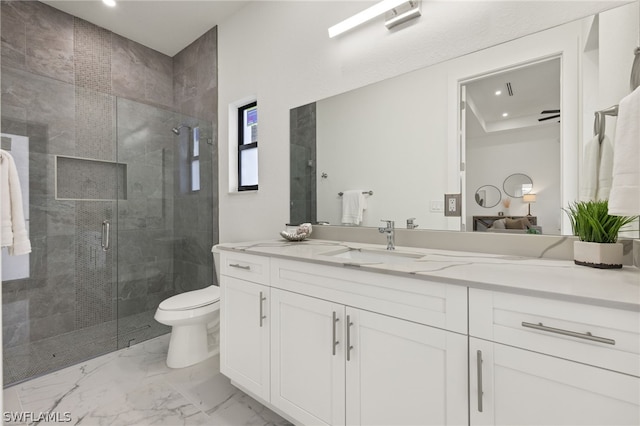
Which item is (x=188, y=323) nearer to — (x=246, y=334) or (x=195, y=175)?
(x=246, y=334)

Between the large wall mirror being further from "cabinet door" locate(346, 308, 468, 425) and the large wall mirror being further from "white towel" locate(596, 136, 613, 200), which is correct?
"cabinet door" locate(346, 308, 468, 425)

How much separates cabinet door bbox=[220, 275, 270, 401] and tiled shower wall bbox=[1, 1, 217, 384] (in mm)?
1091

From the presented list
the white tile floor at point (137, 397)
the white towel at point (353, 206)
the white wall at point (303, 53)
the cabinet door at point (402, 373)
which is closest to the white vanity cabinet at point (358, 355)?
the cabinet door at point (402, 373)

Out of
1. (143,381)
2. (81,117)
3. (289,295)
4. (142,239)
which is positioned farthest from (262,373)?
(81,117)

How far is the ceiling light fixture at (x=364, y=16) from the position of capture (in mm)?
1527

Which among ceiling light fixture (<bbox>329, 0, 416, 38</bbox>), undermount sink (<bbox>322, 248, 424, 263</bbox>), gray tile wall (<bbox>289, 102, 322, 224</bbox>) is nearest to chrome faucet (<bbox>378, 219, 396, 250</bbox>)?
undermount sink (<bbox>322, 248, 424, 263</bbox>)

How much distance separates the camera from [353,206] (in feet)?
5.85

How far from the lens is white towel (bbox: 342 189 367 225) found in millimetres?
1746

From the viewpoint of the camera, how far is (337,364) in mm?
1144

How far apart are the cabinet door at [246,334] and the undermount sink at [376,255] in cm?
42

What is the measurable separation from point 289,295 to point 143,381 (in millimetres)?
1237

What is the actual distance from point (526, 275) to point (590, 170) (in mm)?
537

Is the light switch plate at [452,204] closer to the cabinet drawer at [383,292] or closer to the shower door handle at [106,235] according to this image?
the cabinet drawer at [383,292]

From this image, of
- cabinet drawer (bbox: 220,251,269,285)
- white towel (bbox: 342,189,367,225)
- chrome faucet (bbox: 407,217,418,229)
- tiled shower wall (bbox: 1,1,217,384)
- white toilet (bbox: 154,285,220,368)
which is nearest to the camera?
cabinet drawer (bbox: 220,251,269,285)
